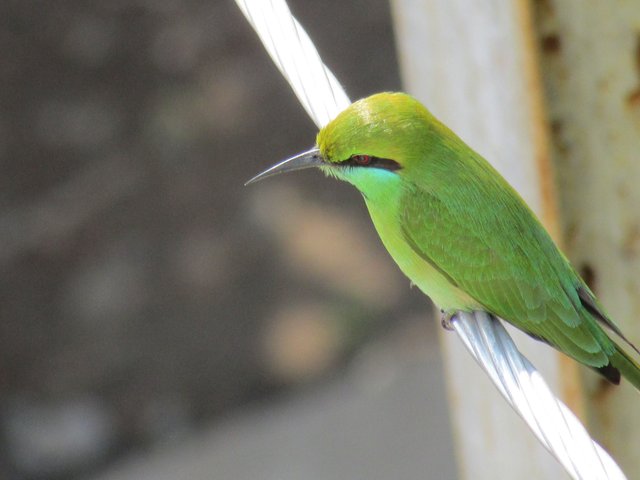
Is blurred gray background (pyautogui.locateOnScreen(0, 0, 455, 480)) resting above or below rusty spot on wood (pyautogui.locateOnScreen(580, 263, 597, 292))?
above

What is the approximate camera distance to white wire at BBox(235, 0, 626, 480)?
1.58m

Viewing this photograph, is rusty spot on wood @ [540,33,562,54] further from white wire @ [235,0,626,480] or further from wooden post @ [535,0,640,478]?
white wire @ [235,0,626,480]

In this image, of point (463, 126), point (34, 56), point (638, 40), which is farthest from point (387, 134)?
point (34, 56)

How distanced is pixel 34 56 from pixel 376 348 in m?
1.98

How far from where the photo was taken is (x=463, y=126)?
2744 millimetres

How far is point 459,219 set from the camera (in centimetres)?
267

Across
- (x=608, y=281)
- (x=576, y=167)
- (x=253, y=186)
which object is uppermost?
(x=253, y=186)

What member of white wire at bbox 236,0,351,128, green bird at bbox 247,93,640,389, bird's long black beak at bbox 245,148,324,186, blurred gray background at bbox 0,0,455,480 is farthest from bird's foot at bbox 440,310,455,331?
blurred gray background at bbox 0,0,455,480

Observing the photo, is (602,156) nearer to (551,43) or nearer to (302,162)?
(551,43)

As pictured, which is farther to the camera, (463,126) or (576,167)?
(463,126)

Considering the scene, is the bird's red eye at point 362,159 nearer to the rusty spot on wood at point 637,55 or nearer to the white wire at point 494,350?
the white wire at point 494,350

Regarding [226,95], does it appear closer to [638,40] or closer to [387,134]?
[387,134]

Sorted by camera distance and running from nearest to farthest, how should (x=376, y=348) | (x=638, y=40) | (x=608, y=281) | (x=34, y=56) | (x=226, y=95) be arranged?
1. (x=638, y=40)
2. (x=608, y=281)
3. (x=34, y=56)
4. (x=226, y=95)
5. (x=376, y=348)

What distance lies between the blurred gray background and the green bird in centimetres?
235
